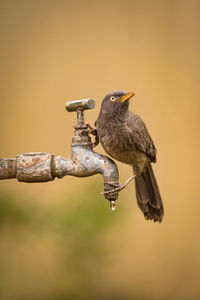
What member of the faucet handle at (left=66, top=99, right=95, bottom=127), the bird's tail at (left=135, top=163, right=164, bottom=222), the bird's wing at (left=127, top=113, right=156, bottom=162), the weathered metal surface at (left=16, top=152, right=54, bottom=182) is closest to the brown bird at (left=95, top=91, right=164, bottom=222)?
the bird's wing at (left=127, top=113, right=156, bottom=162)

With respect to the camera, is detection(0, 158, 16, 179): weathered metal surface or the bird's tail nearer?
detection(0, 158, 16, 179): weathered metal surface

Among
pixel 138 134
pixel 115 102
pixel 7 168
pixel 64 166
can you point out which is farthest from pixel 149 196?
pixel 7 168

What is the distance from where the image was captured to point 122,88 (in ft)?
8.50

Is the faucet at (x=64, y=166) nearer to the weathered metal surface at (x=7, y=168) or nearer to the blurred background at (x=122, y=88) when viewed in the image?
the weathered metal surface at (x=7, y=168)

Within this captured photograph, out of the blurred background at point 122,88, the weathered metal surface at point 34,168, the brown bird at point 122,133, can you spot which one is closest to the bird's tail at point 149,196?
the brown bird at point 122,133

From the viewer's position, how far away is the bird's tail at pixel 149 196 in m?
1.94

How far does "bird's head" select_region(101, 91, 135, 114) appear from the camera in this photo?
5.32ft

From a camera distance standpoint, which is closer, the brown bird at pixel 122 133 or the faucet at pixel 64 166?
the faucet at pixel 64 166

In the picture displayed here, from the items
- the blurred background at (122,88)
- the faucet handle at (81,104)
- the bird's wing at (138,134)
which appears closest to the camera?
the faucet handle at (81,104)

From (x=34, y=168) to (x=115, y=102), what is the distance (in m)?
0.48

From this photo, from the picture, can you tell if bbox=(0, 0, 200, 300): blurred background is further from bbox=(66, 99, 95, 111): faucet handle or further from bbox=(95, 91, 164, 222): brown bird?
bbox=(66, 99, 95, 111): faucet handle

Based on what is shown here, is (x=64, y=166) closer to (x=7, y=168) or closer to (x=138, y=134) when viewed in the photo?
(x=7, y=168)

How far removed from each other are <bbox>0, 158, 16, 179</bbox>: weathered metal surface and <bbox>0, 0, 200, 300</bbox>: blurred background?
3.23 ft

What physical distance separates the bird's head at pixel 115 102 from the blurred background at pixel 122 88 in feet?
2.59
